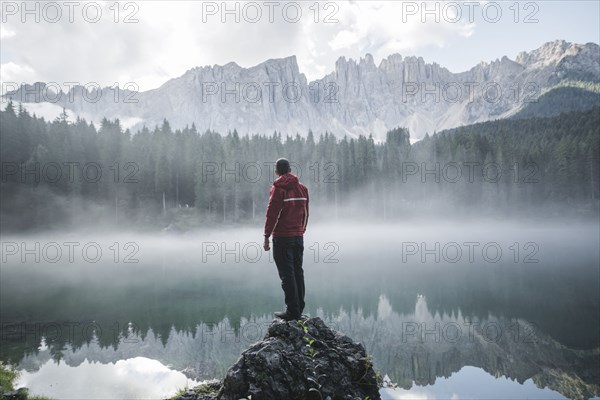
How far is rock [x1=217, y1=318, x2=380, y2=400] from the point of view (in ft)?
23.5

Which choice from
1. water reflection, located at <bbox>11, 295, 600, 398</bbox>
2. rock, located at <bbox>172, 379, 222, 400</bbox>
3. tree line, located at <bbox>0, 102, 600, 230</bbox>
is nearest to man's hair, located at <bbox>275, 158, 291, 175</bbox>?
rock, located at <bbox>172, 379, 222, 400</bbox>

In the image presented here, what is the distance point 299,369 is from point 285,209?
339 cm

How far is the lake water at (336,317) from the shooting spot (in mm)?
16906

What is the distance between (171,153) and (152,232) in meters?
19.3

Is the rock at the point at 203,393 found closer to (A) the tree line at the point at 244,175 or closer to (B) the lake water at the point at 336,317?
(B) the lake water at the point at 336,317

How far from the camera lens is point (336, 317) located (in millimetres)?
25750

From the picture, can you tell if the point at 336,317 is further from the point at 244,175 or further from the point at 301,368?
the point at 244,175

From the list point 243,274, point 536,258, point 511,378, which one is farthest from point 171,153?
point 511,378

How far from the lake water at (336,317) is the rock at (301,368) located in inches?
334

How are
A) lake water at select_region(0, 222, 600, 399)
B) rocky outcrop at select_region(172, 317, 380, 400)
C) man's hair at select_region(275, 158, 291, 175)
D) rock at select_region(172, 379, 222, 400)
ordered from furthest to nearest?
lake water at select_region(0, 222, 600, 399), man's hair at select_region(275, 158, 291, 175), rock at select_region(172, 379, 222, 400), rocky outcrop at select_region(172, 317, 380, 400)

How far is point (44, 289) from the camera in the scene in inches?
1394

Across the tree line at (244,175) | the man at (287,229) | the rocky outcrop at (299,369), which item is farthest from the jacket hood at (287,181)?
the tree line at (244,175)

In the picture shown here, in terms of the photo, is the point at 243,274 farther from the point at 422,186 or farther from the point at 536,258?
the point at 422,186

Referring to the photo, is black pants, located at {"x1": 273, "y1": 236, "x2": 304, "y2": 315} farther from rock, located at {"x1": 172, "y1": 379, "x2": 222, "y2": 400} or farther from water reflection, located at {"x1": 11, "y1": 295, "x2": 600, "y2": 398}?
water reflection, located at {"x1": 11, "y1": 295, "x2": 600, "y2": 398}
